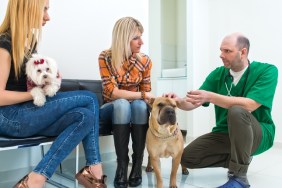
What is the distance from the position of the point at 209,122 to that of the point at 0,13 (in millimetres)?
2992

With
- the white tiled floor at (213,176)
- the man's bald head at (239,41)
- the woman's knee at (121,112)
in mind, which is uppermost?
the man's bald head at (239,41)

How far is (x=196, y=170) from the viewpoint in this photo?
7.89 feet

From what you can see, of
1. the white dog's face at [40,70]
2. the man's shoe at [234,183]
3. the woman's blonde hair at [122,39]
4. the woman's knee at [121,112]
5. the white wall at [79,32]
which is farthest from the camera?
the white wall at [79,32]

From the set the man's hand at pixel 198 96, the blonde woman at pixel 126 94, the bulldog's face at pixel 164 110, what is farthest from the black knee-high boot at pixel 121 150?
the man's hand at pixel 198 96

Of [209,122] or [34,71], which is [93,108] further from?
[209,122]

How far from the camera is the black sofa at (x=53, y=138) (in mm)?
1413

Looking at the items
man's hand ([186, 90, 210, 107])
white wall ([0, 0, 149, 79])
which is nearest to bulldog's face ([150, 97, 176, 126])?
man's hand ([186, 90, 210, 107])

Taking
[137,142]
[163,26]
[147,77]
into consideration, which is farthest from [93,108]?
[163,26]

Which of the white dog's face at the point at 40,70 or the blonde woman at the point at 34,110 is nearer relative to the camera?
the blonde woman at the point at 34,110

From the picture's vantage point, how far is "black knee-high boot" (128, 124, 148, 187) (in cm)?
195

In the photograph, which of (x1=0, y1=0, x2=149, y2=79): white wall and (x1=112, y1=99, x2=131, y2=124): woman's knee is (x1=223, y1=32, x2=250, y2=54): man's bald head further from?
(x1=0, y1=0, x2=149, y2=79): white wall

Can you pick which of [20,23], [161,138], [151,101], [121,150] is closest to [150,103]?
[151,101]

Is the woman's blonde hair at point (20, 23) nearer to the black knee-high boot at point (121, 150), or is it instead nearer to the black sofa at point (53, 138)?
the black sofa at point (53, 138)

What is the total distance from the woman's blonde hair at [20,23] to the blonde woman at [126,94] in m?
0.68
